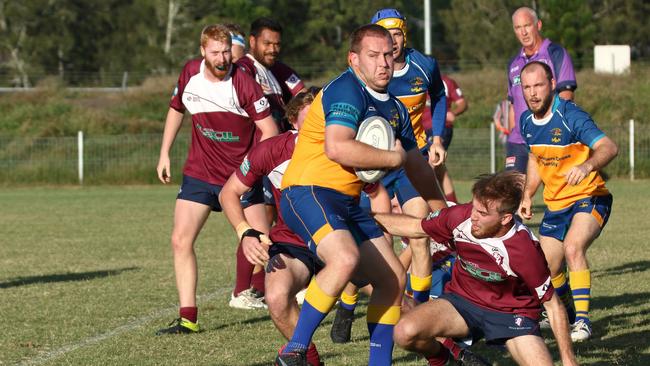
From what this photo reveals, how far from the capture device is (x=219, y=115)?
815 centimetres

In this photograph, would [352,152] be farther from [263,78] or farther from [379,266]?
[263,78]

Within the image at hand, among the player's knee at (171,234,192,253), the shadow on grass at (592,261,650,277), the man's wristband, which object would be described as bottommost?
the shadow on grass at (592,261,650,277)

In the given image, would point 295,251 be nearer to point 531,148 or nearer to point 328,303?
point 328,303

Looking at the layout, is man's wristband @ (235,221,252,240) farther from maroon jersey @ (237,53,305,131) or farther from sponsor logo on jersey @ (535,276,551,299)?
maroon jersey @ (237,53,305,131)

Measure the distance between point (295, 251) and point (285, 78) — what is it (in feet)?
12.0

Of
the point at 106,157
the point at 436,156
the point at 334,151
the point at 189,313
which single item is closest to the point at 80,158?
the point at 106,157

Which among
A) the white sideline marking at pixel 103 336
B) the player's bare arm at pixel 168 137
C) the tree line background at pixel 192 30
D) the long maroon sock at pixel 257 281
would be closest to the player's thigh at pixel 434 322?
the white sideline marking at pixel 103 336

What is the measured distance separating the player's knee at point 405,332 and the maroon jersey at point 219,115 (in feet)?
8.83

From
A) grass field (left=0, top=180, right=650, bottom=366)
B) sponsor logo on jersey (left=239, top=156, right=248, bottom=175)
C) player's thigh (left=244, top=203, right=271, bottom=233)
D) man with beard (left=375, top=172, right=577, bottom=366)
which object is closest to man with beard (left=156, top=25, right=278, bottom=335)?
player's thigh (left=244, top=203, right=271, bottom=233)

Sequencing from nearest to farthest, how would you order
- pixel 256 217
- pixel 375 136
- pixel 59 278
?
pixel 375 136 → pixel 256 217 → pixel 59 278

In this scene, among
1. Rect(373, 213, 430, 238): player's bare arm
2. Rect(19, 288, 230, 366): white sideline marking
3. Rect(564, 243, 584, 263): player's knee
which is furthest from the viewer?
Rect(564, 243, 584, 263): player's knee

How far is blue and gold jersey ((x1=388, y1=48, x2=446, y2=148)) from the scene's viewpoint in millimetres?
8844

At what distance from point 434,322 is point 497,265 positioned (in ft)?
1.43

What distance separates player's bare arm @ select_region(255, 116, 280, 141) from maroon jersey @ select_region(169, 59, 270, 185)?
31 millimetres
